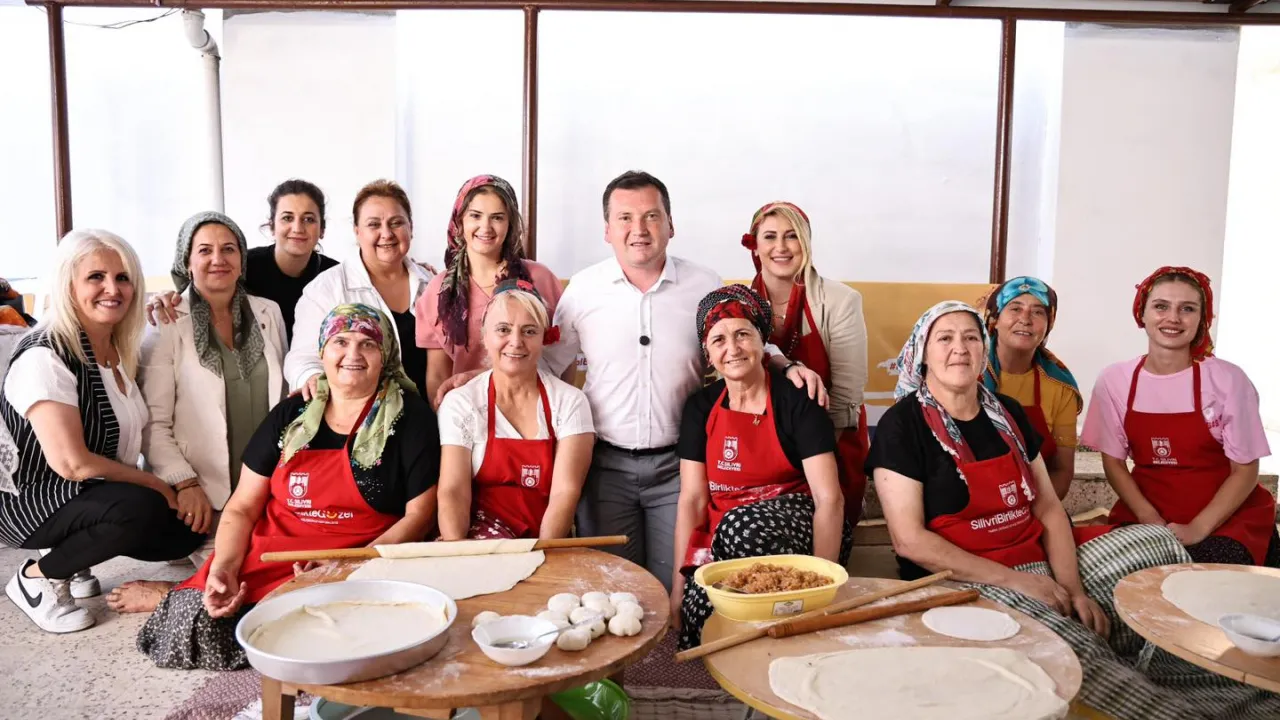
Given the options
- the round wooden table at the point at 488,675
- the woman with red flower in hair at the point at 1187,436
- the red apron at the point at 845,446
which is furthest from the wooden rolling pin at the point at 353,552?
the woman with red flower in hair at the point at 1187,436

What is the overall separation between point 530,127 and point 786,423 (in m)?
3.01

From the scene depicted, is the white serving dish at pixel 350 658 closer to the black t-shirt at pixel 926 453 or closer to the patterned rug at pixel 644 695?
the patterned rug at pixel 644 695

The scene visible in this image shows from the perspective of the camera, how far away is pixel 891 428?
3.00 m

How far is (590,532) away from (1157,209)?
4.29 metres

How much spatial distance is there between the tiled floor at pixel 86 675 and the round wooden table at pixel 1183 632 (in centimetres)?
287

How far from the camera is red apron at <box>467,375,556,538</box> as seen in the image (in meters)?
3.17

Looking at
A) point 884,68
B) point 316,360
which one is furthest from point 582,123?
point 316,360

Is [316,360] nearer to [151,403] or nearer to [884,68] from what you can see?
[151,403]

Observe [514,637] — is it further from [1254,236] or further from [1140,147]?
[1254,236]

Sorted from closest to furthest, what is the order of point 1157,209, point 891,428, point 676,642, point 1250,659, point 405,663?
point 405,663 < point 1250,659 < point 891,428 < point 676,642 < point 1157,209

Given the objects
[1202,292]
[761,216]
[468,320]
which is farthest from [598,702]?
[1202,292]

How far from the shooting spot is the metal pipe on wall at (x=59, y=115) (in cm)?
552

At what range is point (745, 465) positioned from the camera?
3.21 m

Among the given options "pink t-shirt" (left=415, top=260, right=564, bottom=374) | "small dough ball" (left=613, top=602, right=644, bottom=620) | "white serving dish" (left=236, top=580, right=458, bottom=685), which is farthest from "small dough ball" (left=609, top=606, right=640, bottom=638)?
"pink t-shirt" (left=415, top=260, right=564, bottom=374)
